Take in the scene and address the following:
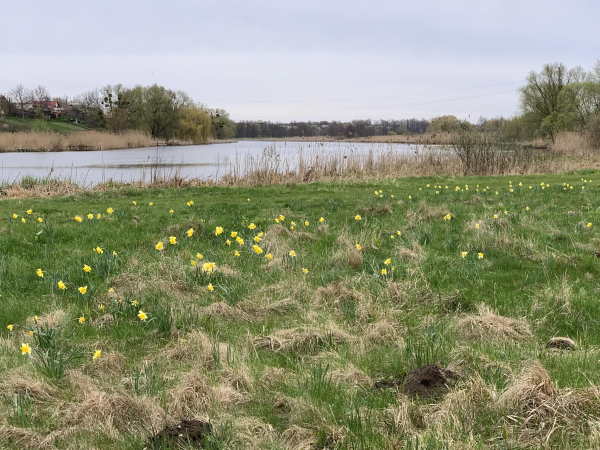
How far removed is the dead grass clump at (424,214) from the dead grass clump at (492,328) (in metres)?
4.09

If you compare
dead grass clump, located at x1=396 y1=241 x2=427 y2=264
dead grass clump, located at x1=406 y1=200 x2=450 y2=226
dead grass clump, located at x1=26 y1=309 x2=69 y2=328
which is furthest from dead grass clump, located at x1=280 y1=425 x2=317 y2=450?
dead grass clump, located at x1=406 y1=200 x2=450 y2=226

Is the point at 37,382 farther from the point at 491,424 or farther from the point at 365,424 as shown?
the point at 491,424

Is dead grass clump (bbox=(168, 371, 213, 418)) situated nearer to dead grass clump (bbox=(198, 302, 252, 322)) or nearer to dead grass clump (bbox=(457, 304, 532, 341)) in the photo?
dead grass clump (bbox=(198, 302, 252, 322))

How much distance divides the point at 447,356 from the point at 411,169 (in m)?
17.6

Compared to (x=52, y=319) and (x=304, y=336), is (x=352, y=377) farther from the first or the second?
(x=52, y=319)

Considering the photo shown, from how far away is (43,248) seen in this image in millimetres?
6770

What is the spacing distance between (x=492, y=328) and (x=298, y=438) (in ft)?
6.89

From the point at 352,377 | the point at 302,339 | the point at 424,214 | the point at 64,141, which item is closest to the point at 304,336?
the point at 302,339

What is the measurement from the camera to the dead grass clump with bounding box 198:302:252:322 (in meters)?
4.37

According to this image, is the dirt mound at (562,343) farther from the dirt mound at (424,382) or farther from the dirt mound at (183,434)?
the dirt mound at (183,434)

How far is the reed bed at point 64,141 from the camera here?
140ft

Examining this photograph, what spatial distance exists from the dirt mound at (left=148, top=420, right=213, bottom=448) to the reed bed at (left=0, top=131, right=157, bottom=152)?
126ft

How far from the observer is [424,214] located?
8930 millimetres

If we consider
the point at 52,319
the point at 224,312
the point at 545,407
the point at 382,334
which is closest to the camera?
the point at 545,407
